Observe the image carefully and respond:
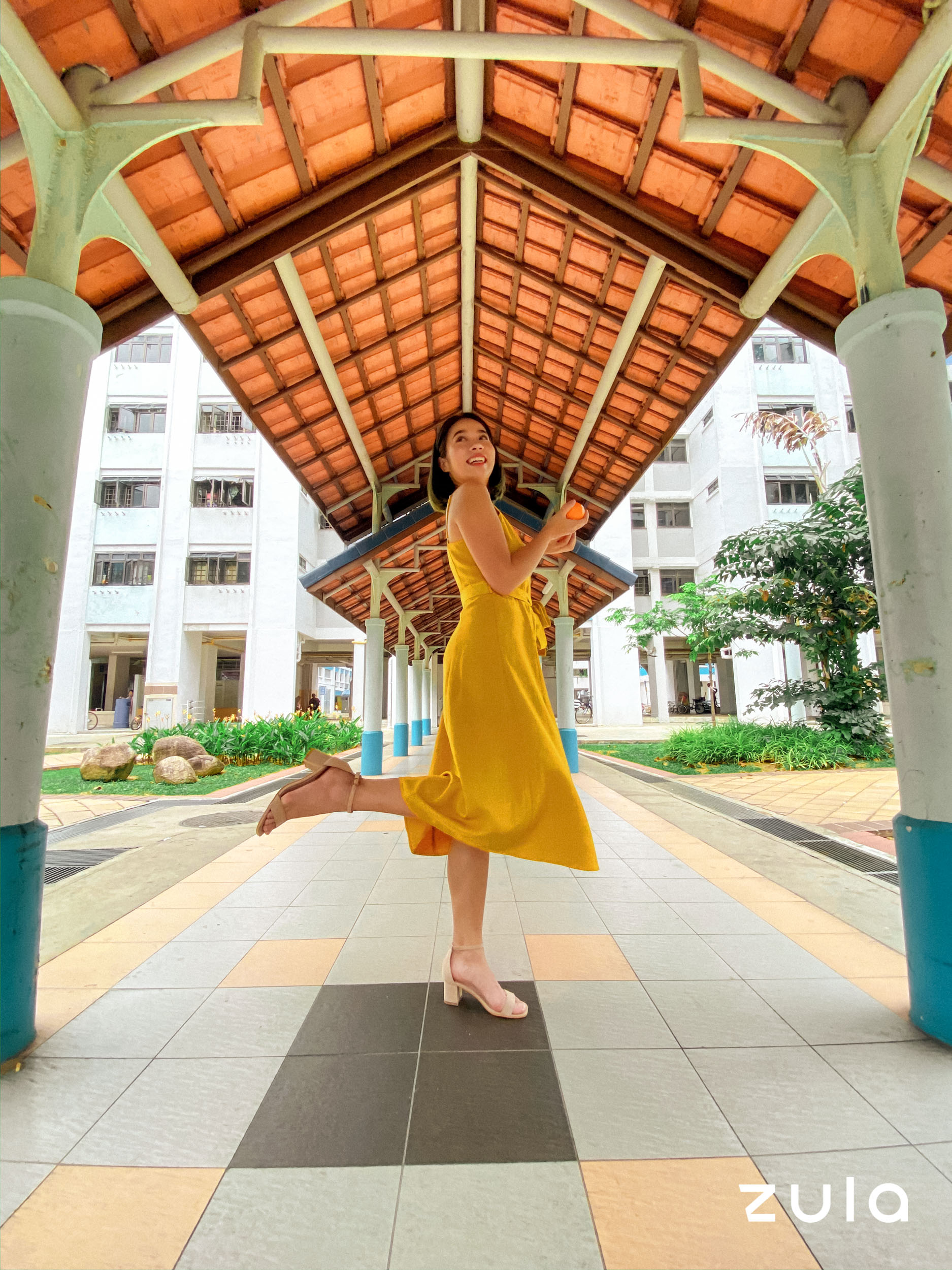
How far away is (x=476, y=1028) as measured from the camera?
1.82 m

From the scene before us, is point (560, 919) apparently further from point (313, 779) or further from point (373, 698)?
point (373, 698)

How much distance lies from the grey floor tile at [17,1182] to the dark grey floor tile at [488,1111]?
0.74m

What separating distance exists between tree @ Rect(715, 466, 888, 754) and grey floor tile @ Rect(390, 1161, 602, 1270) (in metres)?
10.9

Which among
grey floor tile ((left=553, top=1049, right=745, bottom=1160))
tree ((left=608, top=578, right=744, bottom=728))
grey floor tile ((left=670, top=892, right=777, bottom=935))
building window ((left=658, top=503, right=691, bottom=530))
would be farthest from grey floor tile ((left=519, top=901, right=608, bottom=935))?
building window ((left=658, top=503, right=691, bottom=530))

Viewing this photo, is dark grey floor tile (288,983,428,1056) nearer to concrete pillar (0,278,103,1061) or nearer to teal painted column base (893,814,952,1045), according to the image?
concrete pillar (0,278,103,1061)

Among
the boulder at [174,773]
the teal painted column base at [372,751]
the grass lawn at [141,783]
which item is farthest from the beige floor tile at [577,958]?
the boulder at [174,773]

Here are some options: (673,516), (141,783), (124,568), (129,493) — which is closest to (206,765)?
(141,783)

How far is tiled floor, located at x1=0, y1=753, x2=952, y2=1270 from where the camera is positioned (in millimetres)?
1097

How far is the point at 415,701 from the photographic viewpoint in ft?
59.0

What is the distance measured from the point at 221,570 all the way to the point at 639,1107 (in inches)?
838

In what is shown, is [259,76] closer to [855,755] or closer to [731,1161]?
[731,1161]

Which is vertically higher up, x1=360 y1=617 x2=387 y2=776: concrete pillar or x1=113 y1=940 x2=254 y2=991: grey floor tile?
x1=360 y1=617 x2=387 y2=776: concrete pillar

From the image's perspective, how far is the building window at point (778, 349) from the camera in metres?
23.2

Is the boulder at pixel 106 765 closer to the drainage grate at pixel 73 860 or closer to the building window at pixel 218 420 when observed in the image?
the drainage grate at pixel 73 860
